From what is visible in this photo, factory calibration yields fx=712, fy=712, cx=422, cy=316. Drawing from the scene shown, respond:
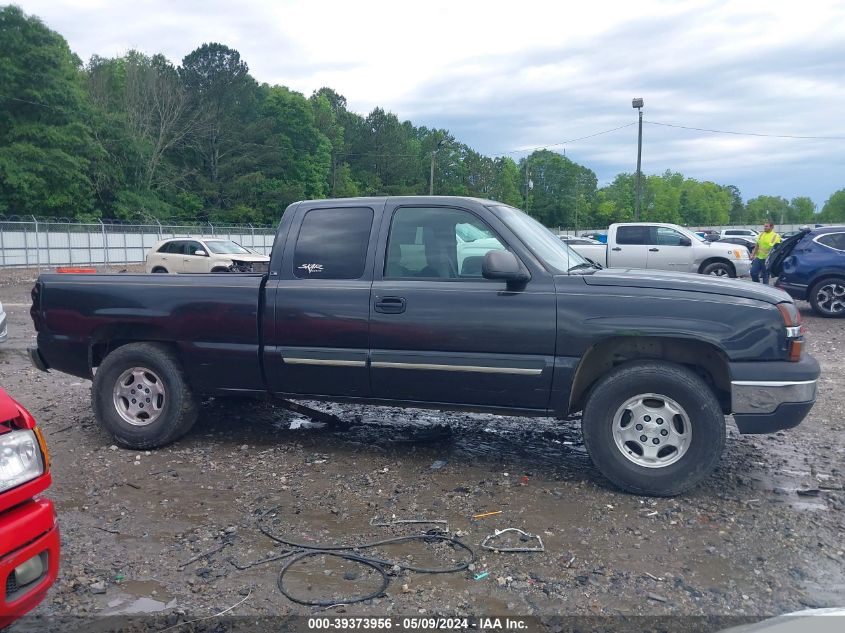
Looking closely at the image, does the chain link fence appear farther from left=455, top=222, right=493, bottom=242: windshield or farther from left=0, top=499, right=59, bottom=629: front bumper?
left=0, top=499, right=59, bottom=629: front bumper

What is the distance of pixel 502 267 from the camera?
464 centimetres

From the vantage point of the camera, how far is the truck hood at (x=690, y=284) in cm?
451

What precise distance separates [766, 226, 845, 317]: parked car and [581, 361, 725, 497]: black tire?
10495mm

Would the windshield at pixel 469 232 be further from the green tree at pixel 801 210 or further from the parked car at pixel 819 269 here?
the green tree at pixel 801 210

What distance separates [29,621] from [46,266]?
31699 millimetres

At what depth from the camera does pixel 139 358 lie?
18.4 ft

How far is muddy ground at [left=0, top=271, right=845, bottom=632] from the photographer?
11.2ft

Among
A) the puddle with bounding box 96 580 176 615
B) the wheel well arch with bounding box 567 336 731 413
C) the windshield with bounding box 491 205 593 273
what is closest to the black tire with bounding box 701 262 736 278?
the windshield with bounding box 491 205 593 273

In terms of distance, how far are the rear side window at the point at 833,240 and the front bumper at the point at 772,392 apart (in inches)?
415

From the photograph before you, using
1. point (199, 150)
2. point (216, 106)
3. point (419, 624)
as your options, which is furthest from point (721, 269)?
point (216, 106)

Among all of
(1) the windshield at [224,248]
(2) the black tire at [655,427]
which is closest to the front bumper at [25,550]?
(2) the black tire at [655,427]

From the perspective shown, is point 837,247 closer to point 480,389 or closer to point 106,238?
point 480,389

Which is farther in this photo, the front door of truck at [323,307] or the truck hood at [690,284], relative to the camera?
the front door of truck at [323,307]

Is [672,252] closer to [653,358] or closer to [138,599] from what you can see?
[653,358]
